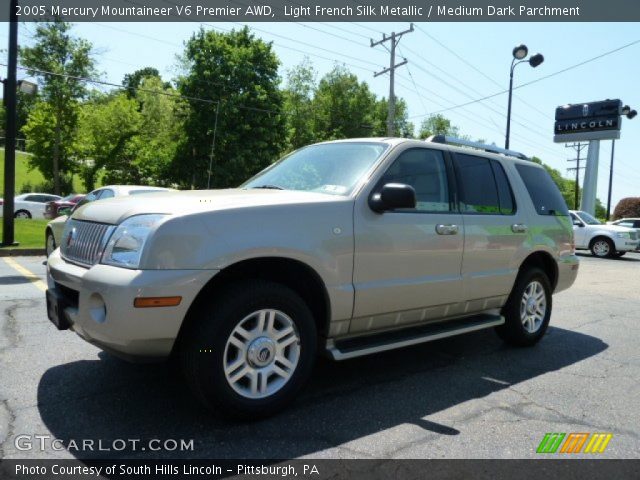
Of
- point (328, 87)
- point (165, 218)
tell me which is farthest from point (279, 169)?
point (328, 87)

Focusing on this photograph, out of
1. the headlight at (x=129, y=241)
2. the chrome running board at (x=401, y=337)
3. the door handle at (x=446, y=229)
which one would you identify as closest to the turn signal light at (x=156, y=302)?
the headlight at (x=129, y=241)

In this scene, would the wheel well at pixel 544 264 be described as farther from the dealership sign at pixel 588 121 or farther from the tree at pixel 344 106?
the tree at pixel 344 106

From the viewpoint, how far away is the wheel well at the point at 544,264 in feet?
17.4

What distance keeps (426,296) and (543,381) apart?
1.21m

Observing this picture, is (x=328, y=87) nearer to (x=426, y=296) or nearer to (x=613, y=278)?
(x=613, y=278)

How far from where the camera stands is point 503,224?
15.8ft

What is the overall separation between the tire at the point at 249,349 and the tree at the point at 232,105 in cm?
3291

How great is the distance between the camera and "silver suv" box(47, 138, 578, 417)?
2.87 m

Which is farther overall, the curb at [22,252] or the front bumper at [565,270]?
the curb at [22,252]

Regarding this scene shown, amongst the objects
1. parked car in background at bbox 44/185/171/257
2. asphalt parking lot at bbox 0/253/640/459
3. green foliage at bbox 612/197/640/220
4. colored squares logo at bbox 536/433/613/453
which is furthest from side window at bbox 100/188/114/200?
green foliage at bbox 612/197/640/220

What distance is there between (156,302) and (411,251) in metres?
1.94

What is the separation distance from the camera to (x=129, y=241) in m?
2.92

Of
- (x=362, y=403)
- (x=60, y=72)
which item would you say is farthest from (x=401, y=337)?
(x=60, y=72)

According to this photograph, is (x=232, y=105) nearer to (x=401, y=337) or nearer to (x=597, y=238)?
(x=597, y=238)
